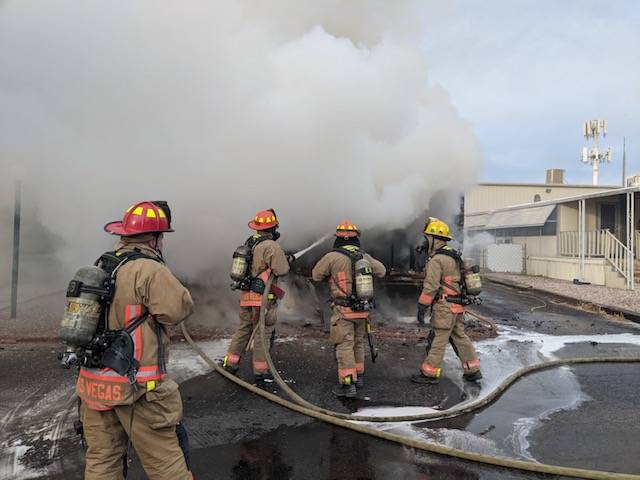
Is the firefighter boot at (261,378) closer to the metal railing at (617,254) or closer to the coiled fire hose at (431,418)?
the coiled fire hose at (431,418)

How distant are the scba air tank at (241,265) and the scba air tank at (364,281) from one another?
1.12 metres

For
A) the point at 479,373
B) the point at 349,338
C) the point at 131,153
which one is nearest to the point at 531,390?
the point at 479,373

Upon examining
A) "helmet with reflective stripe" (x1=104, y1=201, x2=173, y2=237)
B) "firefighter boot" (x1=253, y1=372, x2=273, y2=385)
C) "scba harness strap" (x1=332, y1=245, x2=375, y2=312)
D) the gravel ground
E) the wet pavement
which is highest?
"helmet with reflective stripe" (x1=104, y1=201, x2=173, y2=237)

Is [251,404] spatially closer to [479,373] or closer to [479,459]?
[479,459]

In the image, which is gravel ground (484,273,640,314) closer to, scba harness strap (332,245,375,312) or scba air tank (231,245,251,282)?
scba harness strap (332,245,375,312)

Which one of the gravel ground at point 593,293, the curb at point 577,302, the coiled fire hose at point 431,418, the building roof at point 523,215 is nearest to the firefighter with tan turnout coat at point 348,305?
the coiled fire hose at point 431,418

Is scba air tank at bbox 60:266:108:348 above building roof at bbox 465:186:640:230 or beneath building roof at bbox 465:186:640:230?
beneath

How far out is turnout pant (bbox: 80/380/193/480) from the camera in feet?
6.73

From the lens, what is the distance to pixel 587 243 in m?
14.1

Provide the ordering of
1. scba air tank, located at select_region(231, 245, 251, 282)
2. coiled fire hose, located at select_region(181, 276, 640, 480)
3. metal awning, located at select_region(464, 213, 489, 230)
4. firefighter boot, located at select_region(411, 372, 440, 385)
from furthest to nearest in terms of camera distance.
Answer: metal awning, located at select_region(464, 213, 489, 230), scba air tank, located at select_region(231, 245, 251, 282), firefighter boot, located at select_region(411, 372, 440, 385), coiled fire hose, located at select_region(181, 276, 640, 480)

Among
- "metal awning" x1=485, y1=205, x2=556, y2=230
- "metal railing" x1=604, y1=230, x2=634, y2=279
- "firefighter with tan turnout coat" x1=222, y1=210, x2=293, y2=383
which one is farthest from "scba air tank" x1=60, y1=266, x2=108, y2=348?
"metal awning" x1=485, y1=205, x2=556, y2=230

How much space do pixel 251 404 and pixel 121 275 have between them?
2107 millimetres

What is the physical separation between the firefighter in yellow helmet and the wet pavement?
6.4 inches

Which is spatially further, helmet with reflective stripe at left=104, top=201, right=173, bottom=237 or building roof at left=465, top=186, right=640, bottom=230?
building roof at left=465, top=186, right=640, bottom=230
